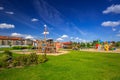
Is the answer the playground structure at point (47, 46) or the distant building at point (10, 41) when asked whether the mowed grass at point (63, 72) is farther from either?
the distant building at point (10, 41)

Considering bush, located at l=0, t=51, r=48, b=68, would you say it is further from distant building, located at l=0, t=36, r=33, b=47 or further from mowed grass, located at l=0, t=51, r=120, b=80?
distant building, located at l=0, t=36, r=33, b=47

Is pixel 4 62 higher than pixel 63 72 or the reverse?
higher

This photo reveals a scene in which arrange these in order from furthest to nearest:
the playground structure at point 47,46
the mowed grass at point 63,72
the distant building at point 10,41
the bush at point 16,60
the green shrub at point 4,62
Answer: the distant building at point 10,41
the playground structure at point 47,46
the bush at point 16,60
the green shrub at point 4,62
the mowed grass at point 63,72

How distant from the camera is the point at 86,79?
7.59 m

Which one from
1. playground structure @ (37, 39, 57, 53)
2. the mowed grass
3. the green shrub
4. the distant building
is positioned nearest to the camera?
the mowed grass

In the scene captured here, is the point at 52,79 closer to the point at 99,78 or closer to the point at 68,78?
the point at 68,78

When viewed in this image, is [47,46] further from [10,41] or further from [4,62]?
[10,41]

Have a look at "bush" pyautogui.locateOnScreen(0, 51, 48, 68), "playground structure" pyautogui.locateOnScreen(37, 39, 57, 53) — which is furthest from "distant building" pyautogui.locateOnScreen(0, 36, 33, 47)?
"bush" pyautogui.locateOnScreen(0, 51, 48, 68)

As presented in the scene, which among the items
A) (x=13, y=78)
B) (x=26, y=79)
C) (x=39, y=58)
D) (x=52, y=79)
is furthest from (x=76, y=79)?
(x=39, y=58)

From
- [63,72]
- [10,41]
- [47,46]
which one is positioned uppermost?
[10,41]

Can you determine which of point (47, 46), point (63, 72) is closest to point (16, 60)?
point (63, 72)

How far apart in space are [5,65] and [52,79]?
18.6 feet

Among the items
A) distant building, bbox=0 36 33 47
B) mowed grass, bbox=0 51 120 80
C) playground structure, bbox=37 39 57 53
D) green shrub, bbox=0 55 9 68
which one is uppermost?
distant building, bbox=0 36 33 47

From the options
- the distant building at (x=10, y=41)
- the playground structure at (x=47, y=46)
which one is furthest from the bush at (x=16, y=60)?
the distant building at (x=10, y=41)
